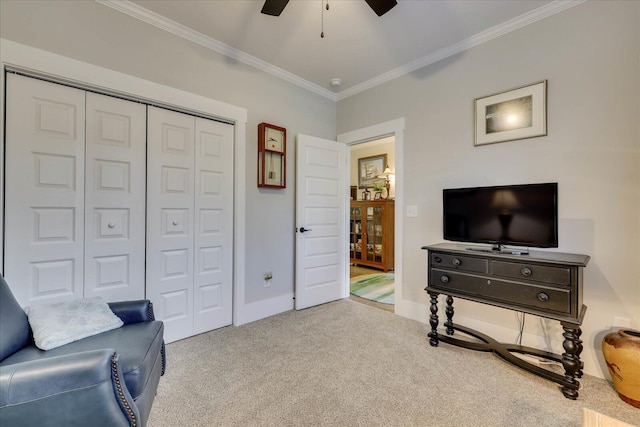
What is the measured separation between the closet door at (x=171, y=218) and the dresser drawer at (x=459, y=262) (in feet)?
7.15

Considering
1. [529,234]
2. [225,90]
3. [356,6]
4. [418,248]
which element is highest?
[356,6]

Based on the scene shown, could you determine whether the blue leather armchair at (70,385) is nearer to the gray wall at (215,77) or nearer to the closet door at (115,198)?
the closet door at (115,198)

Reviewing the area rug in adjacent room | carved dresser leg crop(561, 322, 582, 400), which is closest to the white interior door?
the area rug in adjacent room

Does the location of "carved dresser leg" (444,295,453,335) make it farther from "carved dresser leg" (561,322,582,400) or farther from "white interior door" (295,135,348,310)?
"white interior door" (295,135,348,310)

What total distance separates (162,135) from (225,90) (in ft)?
2.53

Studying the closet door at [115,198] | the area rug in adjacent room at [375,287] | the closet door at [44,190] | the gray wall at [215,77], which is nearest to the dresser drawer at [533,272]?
the area rug in adjacent room at [375,287]

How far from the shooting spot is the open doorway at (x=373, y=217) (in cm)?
502

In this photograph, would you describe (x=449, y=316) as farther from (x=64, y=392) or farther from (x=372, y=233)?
(x=372, y=233)

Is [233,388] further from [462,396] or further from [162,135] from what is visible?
[162,135]

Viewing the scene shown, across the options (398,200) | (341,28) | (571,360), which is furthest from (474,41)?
(571,360)

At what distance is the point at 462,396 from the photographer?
1701mm

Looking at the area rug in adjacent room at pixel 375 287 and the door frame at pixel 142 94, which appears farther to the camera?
the area rug in adjacent room at pixel 375 287

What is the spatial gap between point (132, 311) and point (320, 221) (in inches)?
83.0

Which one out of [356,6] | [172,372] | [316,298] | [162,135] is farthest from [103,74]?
[316,298]
